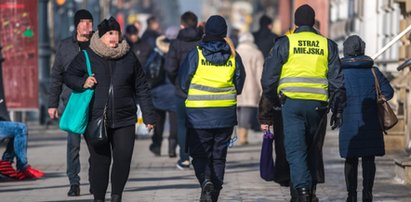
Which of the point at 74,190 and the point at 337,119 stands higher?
the point at 337,119

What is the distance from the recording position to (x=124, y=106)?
38.7ft

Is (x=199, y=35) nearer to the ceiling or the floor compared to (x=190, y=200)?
nearer to the ceiling

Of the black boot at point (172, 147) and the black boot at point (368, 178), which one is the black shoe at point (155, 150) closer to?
the black boot at point (172, 147)

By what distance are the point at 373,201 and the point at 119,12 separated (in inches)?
2806

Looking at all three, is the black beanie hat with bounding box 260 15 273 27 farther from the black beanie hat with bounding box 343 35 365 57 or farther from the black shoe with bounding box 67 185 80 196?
the black beanie hat with bounding box 343 35 365 57

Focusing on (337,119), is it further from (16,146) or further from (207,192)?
(16,146)

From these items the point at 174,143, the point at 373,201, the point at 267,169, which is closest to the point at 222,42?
the point at 267,169

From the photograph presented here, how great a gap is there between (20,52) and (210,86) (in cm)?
1120

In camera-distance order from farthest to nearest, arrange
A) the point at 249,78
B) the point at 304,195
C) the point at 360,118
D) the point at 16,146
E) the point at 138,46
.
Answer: the point at 249,78
the point at 138,46
the point at 16,146
the point at 360,118
the point at 304,195

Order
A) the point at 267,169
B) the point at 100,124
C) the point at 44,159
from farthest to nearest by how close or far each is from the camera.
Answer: the point at 44,159 < the point at 267,169 < the point at 100,124

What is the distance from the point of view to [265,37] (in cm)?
2633

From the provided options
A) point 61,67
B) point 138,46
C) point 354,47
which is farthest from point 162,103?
point 354,47

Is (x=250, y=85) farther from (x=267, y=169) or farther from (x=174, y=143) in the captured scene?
(x=267, y=169)

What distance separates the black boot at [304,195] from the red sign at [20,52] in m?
11.9
